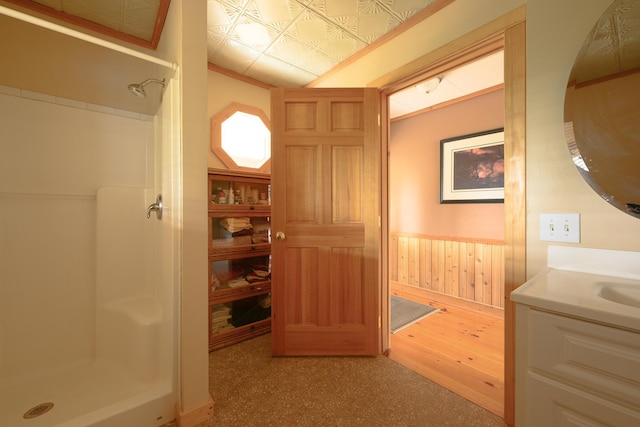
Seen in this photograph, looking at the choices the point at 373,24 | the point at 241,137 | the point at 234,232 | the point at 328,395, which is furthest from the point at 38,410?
the point at 373,24

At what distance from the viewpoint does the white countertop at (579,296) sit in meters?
0.60

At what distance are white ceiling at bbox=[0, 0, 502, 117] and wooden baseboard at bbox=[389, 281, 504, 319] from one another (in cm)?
233

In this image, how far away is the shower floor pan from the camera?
114 centimetres

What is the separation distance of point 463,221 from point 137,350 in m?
3.16

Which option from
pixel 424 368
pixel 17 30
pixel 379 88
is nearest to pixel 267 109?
pixel 379 88

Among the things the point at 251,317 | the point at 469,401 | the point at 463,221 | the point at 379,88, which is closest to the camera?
the point at 469,401

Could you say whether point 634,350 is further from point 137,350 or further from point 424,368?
point 137,350

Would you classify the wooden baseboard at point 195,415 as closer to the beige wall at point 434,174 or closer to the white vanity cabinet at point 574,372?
the white vanity cabinet at point 574,372

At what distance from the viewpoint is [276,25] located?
67.8 inches

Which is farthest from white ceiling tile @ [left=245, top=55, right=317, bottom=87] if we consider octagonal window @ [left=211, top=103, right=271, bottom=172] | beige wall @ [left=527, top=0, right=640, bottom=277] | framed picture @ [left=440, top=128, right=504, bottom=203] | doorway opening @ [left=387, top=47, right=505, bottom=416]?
framed picture @ [left=440, top=128, right=504, bottom=203]

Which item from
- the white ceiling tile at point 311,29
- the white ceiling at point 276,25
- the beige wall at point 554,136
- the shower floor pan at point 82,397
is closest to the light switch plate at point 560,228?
the beige wall at point 554,136

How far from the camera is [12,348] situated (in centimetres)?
150

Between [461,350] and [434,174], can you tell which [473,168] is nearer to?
[434,174]

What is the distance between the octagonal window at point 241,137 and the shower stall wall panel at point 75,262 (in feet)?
1.89
